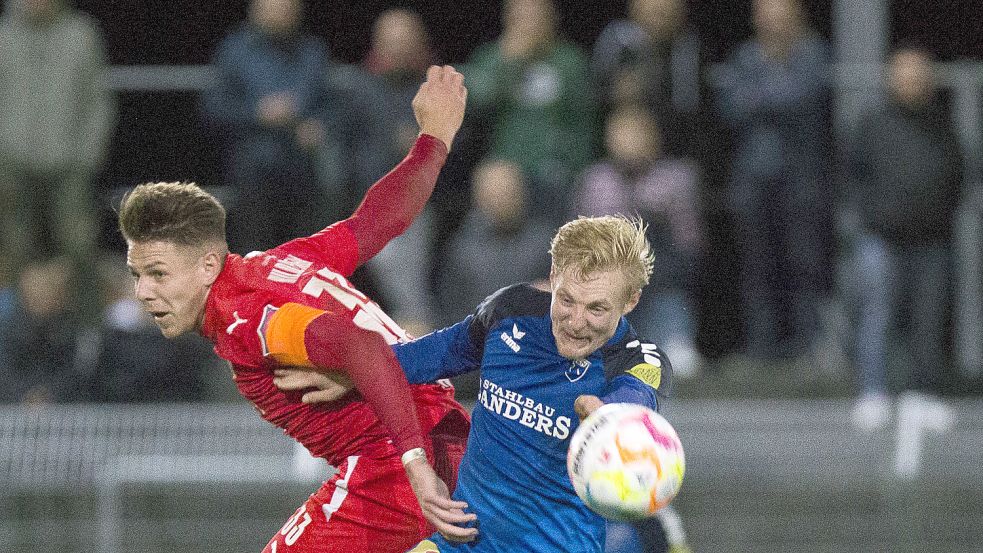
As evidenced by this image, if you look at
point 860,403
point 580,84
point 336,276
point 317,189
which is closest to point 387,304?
point 317,189

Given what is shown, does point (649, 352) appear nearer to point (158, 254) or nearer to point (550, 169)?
point (158, 254)

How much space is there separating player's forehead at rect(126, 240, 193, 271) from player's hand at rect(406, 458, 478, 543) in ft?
2.94

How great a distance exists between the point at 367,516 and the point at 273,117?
427 cm

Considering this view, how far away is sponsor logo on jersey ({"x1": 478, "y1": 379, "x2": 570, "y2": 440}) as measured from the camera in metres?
4.48

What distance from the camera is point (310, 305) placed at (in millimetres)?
4668

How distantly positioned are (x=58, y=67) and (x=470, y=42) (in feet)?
11.2

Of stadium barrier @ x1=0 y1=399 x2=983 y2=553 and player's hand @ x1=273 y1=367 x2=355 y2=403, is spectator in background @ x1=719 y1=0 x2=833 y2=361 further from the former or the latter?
player's hand @ x1=273 y1=367 x2=355 y2=403

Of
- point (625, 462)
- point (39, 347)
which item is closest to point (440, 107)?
point (625, 462)

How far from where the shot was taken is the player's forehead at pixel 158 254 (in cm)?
459

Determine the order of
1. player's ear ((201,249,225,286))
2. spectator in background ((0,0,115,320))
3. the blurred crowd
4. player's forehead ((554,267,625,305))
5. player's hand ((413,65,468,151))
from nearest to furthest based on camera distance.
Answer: player's forehead ((554,267,625,305)) < player's ear ((201,249,225,286)) < player's hand ((413,65,468,151)) < the blurred crowd < spectator in background ((0,0,115,320))

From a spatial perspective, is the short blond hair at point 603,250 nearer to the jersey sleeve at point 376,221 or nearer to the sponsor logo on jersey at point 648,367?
the sponsor logo on jersey at point 648,367

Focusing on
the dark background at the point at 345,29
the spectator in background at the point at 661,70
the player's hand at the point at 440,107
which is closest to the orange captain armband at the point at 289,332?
the player's hand at the point at 440,107

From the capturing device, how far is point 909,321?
8758mm

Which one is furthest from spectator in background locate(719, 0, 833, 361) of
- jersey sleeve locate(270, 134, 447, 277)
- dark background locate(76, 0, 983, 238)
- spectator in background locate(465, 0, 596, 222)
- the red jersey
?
the red jersey
